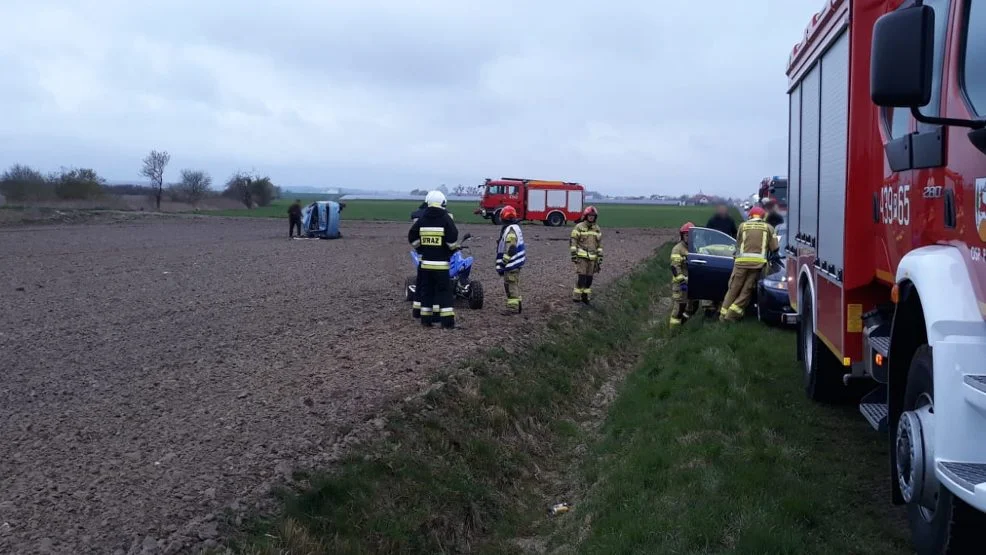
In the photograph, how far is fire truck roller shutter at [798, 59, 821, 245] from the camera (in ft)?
27.1

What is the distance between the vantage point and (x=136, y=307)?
48.2 ft

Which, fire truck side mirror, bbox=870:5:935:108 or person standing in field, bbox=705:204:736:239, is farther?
person standing in field, bbox=705:204:736:239

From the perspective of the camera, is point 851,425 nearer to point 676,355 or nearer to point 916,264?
point 676,355

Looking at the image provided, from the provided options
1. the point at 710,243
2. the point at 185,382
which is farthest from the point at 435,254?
the point at 710,243

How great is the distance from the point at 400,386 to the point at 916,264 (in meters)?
5.28

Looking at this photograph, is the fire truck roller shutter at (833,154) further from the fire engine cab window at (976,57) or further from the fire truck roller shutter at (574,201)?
the fire truck roller shutter at (574,201)

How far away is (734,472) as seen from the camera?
676 centimetres

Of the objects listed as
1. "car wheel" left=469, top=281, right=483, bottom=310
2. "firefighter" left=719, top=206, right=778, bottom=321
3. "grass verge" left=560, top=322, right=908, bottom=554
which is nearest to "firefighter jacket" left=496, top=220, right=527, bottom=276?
"car wheel" left=469, top=281, right=483, bottom=310

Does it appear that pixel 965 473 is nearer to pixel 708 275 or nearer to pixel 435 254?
pixel 435 254

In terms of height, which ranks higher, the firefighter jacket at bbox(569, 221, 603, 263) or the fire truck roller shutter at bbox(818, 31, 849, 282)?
the fire truck roller shutter at bbox(818, 31, 849, 282)

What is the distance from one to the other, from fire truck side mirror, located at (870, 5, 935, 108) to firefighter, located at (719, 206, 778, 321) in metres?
8.62

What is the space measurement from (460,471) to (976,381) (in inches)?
173

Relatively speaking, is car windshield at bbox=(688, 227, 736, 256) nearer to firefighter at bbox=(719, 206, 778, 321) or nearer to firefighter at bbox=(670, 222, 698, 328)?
firefighter at bbox=(670, 222, 698, 328)

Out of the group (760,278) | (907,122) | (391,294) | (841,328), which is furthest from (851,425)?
(391,294)
